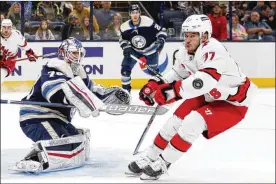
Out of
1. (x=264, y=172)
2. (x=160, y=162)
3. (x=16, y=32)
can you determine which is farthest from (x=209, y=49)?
(x=16, y=32)

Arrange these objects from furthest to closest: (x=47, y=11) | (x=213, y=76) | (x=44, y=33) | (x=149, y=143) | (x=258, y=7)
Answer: (x=258, y=7) → (x=47, y=11) → (x=44, y=33) → (x=149, y=143) → (x=213, y=76)

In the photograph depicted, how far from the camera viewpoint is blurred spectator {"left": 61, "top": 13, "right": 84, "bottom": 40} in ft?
28.5

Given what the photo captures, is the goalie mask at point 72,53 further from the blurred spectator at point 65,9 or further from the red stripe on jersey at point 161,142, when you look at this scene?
the blurred spectator at point 65,9

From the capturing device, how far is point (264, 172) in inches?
166

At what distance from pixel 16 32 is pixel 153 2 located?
195 cm

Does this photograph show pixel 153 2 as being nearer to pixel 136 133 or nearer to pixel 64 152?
pixel 136 133

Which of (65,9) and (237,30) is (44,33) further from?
(237,30)

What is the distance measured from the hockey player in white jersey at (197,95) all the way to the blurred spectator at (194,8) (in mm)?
4993

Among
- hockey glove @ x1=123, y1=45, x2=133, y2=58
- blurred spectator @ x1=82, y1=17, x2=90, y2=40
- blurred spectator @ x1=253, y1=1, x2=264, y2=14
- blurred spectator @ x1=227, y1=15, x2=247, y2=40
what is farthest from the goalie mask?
blurred spectator @ x1=253, y1=1, x2=264, y2=14

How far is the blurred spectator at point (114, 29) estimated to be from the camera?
28.6ft

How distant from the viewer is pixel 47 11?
8.73 m

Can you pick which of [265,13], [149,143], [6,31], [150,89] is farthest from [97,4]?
[150,89]

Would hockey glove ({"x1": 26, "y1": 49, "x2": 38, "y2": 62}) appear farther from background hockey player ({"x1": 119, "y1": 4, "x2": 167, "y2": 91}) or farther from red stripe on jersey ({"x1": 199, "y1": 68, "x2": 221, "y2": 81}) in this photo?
red stripe on jersey ({"x1": 199, "y1": 68, "x2": 221, "y2": 81})

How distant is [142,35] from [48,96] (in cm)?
392
